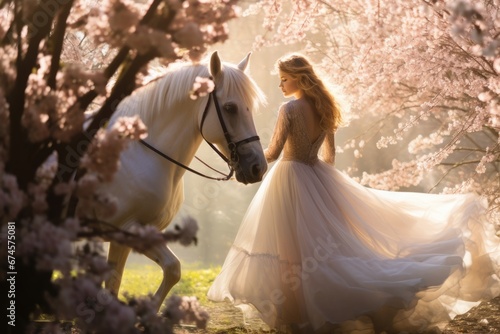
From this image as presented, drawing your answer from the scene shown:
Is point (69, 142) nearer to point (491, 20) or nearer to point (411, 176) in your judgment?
point (491, 20)

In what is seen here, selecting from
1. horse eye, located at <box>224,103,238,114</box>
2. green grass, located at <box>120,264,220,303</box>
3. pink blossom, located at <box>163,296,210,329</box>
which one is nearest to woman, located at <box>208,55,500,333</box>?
horse eye, located at <box>224,103,238,114</box>

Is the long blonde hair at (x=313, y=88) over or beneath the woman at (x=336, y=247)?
over

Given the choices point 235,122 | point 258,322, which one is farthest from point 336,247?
point 235,122

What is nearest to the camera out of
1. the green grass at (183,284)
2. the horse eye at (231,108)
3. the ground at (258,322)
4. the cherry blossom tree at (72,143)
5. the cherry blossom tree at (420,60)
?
the cherry blossom tree at (72,143)

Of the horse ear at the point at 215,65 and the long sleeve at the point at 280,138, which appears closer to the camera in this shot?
the horse ear at the point at 215,65

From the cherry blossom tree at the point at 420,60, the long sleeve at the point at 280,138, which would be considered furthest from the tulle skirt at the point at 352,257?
the cherry blossom tree at the point at 420,60

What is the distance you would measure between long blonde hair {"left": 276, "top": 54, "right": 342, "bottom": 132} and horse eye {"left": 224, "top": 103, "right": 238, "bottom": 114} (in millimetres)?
969

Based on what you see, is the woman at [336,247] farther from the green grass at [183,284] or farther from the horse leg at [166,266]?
the green grass at [183,284]

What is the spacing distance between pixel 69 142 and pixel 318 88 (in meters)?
2.73

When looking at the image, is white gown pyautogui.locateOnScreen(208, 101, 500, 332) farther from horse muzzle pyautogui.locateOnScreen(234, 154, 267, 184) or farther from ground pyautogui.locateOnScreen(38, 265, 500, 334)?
A: horse muzzle pyautogui.locateOnScreen(234, 154, 267, 184)

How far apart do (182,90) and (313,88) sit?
3.95 ft

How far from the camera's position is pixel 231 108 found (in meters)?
4.24

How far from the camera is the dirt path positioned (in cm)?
524

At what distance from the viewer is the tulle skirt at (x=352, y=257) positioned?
4.27m
